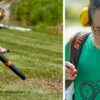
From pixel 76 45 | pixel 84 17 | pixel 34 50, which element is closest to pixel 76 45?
pixel 76 45

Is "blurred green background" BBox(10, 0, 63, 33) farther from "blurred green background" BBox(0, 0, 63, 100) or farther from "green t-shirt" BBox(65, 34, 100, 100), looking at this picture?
"green t-shirt" BBox(65, 34, 100, 100)

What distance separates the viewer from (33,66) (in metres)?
2.02

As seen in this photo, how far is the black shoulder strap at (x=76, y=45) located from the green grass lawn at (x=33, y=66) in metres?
0.28

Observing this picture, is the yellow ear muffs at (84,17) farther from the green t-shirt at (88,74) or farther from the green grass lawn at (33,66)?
the green grass lawn at (33,66)

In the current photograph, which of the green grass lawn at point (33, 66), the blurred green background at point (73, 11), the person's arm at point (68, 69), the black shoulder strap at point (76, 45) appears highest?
the blurred green background at point (73, 11)

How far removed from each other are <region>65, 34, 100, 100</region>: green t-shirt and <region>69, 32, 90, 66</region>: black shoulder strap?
18mm

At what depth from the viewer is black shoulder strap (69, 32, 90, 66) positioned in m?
1.64

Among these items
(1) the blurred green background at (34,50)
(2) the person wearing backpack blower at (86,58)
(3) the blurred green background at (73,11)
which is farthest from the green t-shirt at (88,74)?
(1) the blurred green background at (34,50)

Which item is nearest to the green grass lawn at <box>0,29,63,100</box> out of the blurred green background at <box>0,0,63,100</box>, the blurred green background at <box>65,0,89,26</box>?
the blurred green background at <box>0,0,63,100</box>

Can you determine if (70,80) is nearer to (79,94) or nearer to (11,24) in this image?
(79,94)

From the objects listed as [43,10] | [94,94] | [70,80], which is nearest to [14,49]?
[43,10]

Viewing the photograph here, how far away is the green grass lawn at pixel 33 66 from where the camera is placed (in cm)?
199

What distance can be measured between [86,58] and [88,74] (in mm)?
86

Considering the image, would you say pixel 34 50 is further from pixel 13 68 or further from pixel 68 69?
pixel 68 69
